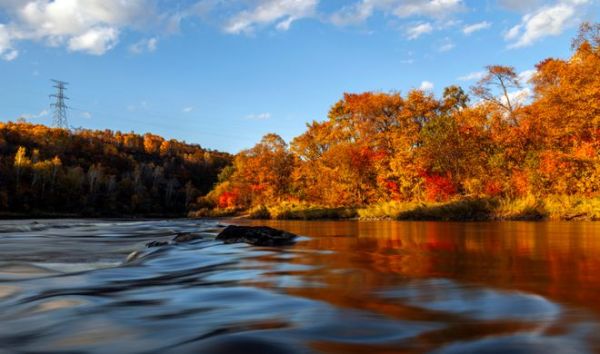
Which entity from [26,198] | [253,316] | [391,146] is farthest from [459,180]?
[26,198]

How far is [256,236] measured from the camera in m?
9.63

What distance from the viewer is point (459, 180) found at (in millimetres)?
32469

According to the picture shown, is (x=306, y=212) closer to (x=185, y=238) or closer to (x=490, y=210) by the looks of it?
(x=490, y=210)

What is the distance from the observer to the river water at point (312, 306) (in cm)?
238

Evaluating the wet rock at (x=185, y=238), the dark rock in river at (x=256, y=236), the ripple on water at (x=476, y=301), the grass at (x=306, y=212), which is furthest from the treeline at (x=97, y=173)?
the ripple on water at (x=476, y=301)

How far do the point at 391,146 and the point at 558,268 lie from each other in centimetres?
3409

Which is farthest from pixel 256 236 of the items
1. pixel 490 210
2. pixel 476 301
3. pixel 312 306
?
pixel 490 210

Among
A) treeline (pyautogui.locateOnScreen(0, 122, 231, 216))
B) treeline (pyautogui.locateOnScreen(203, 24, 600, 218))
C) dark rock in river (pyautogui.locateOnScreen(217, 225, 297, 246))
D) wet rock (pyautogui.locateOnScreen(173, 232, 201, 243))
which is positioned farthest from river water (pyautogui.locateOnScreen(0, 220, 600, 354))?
treeline (pyautogui.locateOnScreen(0, 122, 231, 216))

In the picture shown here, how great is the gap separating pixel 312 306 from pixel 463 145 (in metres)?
31.3

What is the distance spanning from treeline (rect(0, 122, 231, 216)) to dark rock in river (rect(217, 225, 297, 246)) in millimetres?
68358

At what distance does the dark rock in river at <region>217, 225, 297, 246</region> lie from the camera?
9.46 metres

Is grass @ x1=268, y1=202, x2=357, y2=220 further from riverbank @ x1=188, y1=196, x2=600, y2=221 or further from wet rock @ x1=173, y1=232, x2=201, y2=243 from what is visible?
wet rock @ x1=173, y1=232, x2=201, y2=243

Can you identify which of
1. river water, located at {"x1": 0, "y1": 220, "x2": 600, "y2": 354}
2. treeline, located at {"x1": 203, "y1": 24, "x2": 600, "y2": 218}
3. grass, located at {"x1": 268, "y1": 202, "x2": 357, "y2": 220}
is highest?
treeline, located at {"x1": 203, "y1": 24, "x2": 600, "y2": 218}

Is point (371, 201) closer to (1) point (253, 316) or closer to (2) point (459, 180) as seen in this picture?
(2) point (459, 180)
